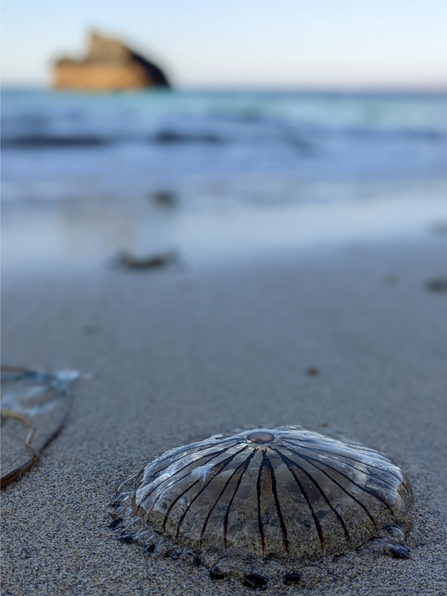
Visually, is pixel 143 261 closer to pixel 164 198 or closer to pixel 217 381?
pixel 217 381

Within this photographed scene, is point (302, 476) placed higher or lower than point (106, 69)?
lower

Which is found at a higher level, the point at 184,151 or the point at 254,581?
the point at 184,151

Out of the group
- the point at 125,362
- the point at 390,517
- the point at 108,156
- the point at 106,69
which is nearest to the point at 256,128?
the point at 108,156

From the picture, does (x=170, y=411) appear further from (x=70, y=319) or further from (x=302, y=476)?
(x=70, y=319)

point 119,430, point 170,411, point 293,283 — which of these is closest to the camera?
point 119,430

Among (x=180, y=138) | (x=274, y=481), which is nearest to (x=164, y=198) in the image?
(x=180, y=138)

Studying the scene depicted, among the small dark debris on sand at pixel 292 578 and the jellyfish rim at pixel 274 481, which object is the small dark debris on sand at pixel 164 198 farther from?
the small dark debris on sand at pixel 292 578

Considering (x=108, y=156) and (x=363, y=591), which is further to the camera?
(x=108, y=156)

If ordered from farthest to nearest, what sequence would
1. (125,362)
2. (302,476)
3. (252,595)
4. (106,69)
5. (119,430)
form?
(106,69) → (125,362) → (119,430) → (302,476) → (252,595)
